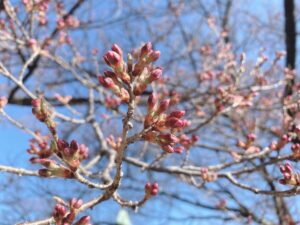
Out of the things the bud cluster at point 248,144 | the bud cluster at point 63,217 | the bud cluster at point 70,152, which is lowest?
the bud cluster at point 63,217

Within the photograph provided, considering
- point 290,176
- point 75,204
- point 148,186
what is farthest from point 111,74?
point 290,176

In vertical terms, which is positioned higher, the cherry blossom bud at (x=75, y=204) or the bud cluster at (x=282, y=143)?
the bud cluster at (x=282, y=143)

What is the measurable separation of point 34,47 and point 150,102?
3296mm

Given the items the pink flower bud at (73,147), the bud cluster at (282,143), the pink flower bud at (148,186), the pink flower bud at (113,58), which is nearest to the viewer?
the pink flower bud at (113,58)

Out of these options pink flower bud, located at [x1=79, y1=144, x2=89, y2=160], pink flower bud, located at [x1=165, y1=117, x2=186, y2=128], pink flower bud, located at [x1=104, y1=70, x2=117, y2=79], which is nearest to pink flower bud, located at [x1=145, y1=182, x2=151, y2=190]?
pink flower bud, located at [x1=79, y1=144, x2=89, y2=160]

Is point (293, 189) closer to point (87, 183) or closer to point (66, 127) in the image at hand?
point (87, 183)

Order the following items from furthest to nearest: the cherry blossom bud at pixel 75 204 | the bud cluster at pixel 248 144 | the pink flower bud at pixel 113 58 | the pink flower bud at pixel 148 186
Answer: the bud cluster at pixel 248 144, the pink flower bud at pixel 148 186, the cherry blossom bud at pixel 75 204, the pink flower bud at pixel 113 58

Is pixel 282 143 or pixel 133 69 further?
pixel 282 143

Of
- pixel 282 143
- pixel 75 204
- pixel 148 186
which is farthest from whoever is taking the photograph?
pixel 282 143

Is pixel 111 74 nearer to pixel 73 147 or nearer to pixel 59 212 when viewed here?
pixel 73 147

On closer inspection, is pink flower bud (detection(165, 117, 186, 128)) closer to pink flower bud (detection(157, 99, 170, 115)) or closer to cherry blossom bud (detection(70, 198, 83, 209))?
pink flower bud (detection(157, 99, 170, 115))

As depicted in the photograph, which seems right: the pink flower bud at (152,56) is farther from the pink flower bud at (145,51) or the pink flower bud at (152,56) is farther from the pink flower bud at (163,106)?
the pink flower bud at (163,106)

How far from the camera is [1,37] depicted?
14.1 feet

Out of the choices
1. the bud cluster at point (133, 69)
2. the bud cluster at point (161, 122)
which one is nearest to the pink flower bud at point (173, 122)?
the bud cluster at point (161, 122)
